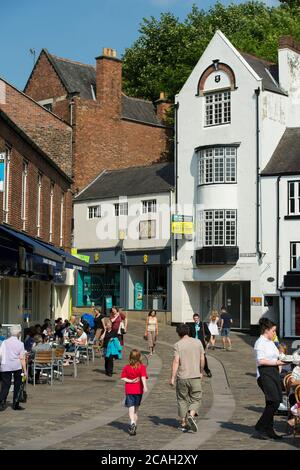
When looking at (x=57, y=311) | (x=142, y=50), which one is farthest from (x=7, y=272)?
(x=142, y=50)

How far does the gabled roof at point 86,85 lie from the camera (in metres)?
51.3

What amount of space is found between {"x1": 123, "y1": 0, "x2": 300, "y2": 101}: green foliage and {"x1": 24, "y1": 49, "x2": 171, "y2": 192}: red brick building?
4.96 metres

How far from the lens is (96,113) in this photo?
50.5 metres

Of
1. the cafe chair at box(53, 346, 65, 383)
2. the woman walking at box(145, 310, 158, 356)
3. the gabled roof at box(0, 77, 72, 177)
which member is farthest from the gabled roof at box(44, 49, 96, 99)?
the cafe chair at box(53, 346, 65, 383)

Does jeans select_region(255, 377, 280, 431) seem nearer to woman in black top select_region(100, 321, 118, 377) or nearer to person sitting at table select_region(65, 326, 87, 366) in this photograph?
woman in black top select_region(100, 321, 118, 377)

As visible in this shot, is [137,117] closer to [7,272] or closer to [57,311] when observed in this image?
[57,311]

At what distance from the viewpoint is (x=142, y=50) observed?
61.3 meters

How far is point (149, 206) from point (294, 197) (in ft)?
30.8

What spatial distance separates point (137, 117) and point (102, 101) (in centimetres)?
377

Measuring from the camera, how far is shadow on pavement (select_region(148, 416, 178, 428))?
42.7ft

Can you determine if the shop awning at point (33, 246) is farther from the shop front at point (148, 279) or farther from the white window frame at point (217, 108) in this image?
the white window frame at point (217, 108)

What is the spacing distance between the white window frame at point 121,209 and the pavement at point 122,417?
23.3 meters

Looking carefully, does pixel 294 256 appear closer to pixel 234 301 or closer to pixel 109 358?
pixel 234 301

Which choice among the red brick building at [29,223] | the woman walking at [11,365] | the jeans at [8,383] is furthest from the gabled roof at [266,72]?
the jeans at [8,383]
